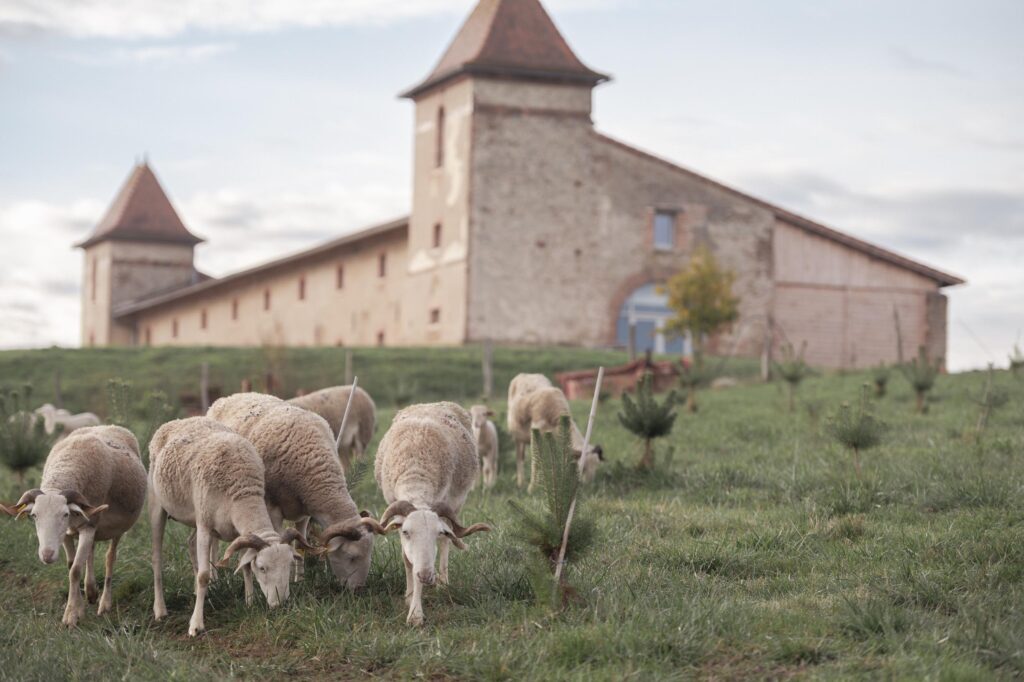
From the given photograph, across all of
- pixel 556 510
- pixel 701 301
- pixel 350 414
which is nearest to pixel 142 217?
pixel 701 301

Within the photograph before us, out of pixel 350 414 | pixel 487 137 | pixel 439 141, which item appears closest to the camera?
pixel 350 414

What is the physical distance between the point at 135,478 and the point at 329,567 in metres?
2.14

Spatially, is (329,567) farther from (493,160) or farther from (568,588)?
(493,160)

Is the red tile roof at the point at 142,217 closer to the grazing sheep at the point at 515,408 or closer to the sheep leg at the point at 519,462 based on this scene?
the grazing sheep at the point at 515,408

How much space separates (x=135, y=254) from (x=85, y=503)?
65032mm

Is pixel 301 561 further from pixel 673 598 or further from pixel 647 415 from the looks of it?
pixel 647 415

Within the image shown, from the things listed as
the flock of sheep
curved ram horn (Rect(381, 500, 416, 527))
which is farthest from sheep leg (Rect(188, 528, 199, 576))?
curved ram horn (Rect(381, 500, 416, 527))

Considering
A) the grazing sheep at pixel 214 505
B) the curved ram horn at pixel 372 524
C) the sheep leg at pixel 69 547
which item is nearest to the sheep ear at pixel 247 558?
the grazing sheep at pixel 214 505

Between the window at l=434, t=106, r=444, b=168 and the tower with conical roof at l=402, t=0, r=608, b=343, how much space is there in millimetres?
34

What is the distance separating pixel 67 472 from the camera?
10508 mm

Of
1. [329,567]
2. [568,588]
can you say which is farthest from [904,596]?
[329,567]

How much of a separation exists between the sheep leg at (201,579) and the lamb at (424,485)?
3.77 ft

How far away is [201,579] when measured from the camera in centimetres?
956

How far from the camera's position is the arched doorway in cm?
4678
